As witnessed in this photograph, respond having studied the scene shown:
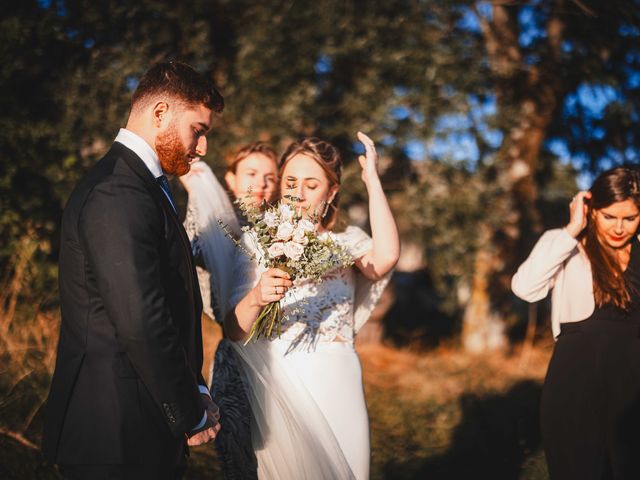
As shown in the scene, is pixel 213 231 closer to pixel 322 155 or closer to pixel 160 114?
pixel 322 155

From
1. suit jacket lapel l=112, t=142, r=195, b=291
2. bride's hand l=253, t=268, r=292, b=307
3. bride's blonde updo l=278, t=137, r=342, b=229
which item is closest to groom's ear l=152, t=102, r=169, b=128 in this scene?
suit jacket lapel l=112, t=142, r=195, b=291

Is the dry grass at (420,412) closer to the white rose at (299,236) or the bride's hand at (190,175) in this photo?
the bride's hand at (190,175)

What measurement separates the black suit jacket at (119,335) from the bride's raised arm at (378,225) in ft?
4.53

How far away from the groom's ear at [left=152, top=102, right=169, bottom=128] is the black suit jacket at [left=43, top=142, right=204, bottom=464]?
159 millimetres

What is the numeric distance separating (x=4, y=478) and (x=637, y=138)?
8.67 m

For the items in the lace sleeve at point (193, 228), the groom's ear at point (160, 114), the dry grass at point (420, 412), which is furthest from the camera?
the dry grass at point (420, 412)

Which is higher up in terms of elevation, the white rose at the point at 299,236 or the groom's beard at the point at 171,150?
the groom's beard at the point at 171,150

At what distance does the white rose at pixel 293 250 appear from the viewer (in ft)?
8.71

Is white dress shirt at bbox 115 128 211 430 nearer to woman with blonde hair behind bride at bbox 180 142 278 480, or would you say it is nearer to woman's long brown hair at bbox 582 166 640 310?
woman with blonde hair behind bride at bbox 180 142 278 480

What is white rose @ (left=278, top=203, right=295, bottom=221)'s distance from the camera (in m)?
2.73

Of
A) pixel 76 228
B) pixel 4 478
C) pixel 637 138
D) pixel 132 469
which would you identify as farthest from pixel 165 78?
pixel 637 138

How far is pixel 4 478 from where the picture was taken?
4137mm

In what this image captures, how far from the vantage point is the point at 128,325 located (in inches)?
74.8

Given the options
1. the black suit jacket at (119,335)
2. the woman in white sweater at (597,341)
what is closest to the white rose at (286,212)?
the black suit jacket at (119,335)
